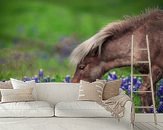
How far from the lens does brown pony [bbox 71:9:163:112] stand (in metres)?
5.70

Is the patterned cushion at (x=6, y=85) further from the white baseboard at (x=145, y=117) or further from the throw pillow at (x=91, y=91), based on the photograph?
the white baseboard at (x=145, y=117)

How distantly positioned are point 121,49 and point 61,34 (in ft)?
3.34

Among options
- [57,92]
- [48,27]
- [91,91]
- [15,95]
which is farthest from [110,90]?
[48,27]

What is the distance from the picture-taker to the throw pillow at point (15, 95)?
194 inches

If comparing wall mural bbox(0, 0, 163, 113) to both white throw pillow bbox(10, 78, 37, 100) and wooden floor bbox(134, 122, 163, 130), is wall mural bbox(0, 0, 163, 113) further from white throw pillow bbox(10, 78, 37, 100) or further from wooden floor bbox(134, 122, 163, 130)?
white throw pillow bbox(10, 78, 37, 100)

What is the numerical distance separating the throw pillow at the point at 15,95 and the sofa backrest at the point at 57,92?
0.44 metres

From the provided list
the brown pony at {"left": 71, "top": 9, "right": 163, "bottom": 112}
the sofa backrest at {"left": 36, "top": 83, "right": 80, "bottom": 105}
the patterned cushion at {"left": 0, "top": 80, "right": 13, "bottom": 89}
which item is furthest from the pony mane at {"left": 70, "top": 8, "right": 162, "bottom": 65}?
the patterned cushion at {"left": 0, "top": 80, "right": 13, "bottom": 89}

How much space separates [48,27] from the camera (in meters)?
6.32

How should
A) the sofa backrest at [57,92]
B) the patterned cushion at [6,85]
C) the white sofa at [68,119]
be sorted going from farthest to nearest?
the sofa backrest at [57,92]
the patterned cushion at [6,85]
the white sofa at [68,119]

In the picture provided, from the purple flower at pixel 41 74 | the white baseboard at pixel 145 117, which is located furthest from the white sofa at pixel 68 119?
the purple flower at pixel 41 74

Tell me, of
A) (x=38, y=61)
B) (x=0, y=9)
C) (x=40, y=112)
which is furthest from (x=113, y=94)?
(x=0, y=9)

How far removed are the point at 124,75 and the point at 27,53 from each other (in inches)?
58.7

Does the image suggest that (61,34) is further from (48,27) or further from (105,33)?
(105,33)

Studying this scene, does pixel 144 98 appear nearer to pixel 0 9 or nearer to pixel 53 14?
pixel 53 14
